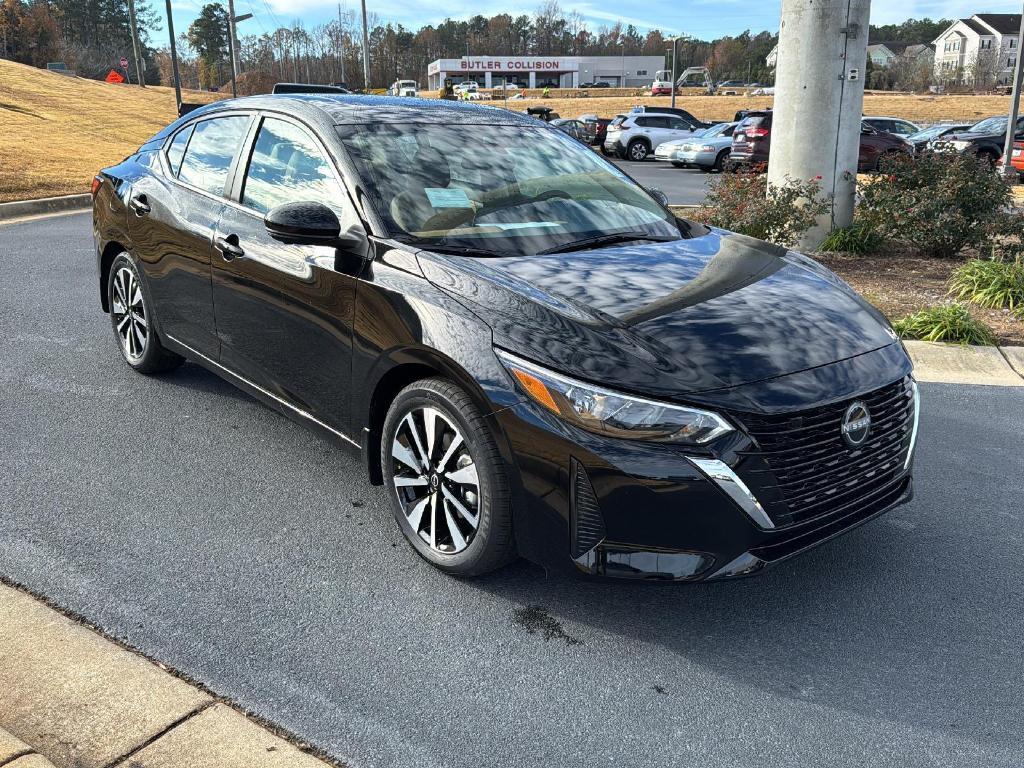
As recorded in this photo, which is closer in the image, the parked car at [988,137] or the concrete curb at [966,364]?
the concrete curb at [966,364]

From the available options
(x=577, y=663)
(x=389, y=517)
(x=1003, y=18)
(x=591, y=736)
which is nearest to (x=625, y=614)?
(x=577, y=663)

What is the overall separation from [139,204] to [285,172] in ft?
4.81

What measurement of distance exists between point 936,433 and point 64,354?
5.53 meters

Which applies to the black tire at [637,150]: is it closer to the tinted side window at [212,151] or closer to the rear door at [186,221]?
the rear door at [186,221]

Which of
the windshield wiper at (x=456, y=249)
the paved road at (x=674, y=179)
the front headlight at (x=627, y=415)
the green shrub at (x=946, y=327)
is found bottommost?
the paved road at (x=674, y=179)

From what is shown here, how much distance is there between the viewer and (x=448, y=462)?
3.28 metres

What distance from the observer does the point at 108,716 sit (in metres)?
2.60

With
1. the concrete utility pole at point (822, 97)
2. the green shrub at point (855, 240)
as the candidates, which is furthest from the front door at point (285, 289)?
the green shrub at point (855, 240)

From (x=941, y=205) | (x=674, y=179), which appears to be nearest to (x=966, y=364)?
(x=941, y=205)

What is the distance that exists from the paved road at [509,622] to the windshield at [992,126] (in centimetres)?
2155

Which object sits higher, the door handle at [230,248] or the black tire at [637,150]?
the door handle at [230,248]

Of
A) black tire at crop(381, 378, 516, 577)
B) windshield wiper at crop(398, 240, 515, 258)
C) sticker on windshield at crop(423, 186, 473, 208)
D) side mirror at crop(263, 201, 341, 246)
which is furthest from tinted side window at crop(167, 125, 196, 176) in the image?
black tire at crop(381, 378, 516, 577)

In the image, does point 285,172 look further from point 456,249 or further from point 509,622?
point 509,622

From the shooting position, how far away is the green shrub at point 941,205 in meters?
8.98
